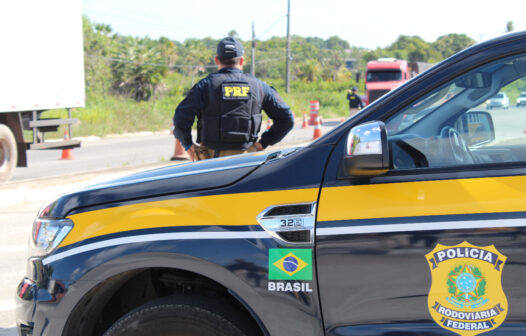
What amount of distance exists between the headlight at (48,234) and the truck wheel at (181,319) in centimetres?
45

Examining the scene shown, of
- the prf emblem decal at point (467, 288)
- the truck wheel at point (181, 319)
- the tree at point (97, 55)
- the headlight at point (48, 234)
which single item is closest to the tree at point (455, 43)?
the prf emblem decal at point (467, 288)

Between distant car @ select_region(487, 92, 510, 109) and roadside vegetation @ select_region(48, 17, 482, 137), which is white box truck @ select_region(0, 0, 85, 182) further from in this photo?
distant car @ select_region(487, 92, 510, 109)

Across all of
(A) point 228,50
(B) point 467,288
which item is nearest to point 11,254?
(A) point 228,50

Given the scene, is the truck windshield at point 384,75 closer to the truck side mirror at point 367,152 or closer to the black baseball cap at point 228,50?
the black baseball cap at point 228,50

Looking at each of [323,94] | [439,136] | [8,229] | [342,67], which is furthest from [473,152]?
[342,67]

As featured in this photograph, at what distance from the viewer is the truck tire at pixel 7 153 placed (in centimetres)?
1117

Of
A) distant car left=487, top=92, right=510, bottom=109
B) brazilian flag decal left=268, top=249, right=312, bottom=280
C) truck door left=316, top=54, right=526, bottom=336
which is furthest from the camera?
distant car left=487, top=92, right=510, bottom=109

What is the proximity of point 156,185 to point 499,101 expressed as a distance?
4.84 ft

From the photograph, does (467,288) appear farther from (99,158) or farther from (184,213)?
(99,158)

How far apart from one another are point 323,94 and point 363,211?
1742 inches

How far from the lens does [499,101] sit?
8.27 feet

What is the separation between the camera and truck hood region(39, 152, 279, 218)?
2.51 m

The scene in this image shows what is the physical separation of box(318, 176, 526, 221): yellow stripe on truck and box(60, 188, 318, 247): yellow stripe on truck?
0.11 meters

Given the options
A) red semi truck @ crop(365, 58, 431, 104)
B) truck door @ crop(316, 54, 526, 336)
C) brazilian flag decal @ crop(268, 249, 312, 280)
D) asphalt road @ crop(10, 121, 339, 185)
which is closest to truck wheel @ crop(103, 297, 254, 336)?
brazilian flag decal @ crop(268, 249, 312, 280)
